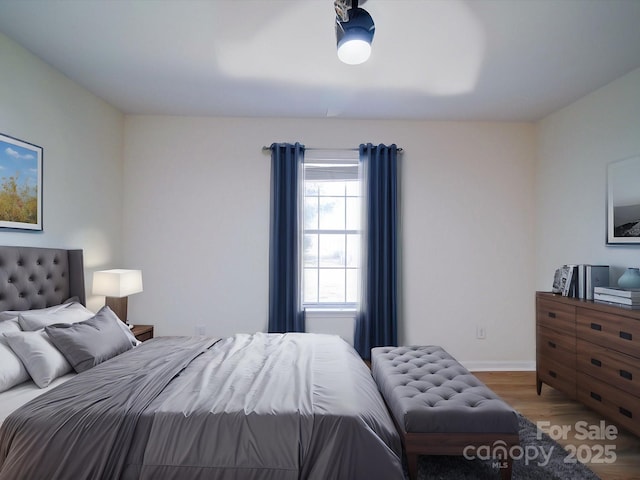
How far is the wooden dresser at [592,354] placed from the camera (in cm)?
231

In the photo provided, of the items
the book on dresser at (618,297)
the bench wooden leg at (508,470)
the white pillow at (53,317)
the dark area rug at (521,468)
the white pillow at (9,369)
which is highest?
the book on dresser at (618,297)

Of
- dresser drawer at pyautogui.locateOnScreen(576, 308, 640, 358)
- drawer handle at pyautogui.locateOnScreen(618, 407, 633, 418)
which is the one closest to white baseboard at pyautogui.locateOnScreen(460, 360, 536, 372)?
dresser drawer at pyautogui.locateOnScreen(576, 308, 640, 358)

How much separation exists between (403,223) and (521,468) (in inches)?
94.5

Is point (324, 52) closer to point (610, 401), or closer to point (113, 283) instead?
point (113, 283)

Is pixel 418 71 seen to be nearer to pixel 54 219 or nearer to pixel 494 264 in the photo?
pixel 494 264

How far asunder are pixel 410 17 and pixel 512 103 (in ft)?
5.86

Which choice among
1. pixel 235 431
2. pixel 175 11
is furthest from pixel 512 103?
pixel 235 431

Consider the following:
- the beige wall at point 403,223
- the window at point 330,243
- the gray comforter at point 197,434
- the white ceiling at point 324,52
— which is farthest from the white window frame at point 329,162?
the gray comforter at point 197,434

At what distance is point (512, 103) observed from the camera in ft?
11.2

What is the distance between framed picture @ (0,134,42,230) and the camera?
2420 mm

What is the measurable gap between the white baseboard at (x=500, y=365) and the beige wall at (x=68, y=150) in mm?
3852

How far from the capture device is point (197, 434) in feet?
4.84

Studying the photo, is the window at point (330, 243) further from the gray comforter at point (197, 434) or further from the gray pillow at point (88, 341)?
the gray comforter at point (197, 434)

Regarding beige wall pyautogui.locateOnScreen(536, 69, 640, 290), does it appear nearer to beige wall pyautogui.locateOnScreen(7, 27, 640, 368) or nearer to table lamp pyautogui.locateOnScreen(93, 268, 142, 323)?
beige wall pyautogui.locateOnScreen(7, 27, 640, 368)
